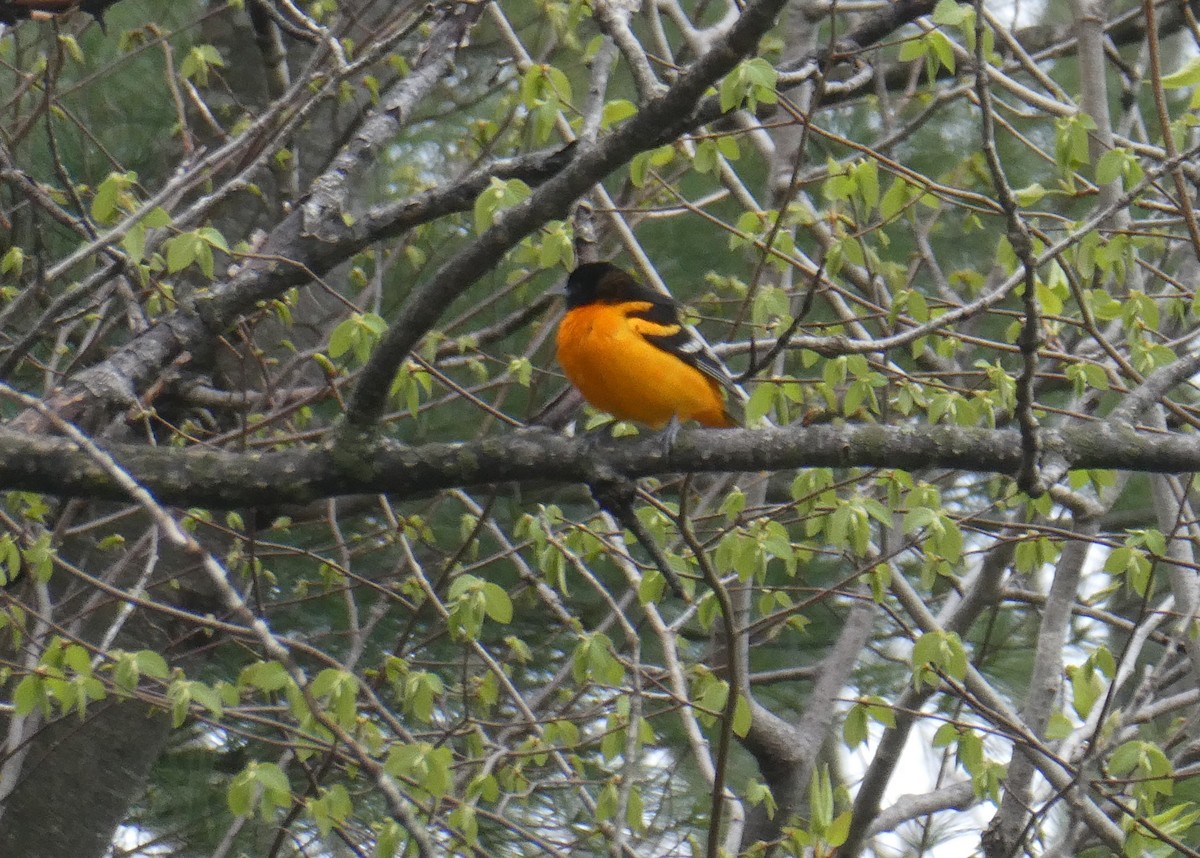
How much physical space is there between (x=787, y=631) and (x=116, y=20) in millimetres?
3950

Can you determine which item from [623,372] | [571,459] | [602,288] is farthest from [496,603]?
[602,288]

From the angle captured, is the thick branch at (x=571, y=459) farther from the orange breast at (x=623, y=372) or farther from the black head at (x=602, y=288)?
the black head at (x=602, y=288)

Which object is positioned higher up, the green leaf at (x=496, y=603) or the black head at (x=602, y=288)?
the black head at (x=602, y=288)

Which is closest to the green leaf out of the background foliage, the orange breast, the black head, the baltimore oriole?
the background foliage

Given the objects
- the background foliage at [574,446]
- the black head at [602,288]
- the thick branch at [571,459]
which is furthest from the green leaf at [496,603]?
the black head at [602,288]

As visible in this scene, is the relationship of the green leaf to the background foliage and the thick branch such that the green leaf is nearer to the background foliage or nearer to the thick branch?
the background foliage

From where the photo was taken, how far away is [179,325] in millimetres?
3887

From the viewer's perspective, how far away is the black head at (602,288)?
4.59 m

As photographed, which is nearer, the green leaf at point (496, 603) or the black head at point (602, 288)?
the green leaf at point (496, 603)

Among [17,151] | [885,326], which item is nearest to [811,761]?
[885,326]

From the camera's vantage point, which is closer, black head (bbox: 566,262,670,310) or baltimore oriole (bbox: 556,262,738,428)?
baltimore oriole (bbox: 556,262,738,428)

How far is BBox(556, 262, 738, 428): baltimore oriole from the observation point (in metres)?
4.28

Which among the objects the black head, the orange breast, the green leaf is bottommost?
the green leaf

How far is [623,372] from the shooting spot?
4.26 metres
